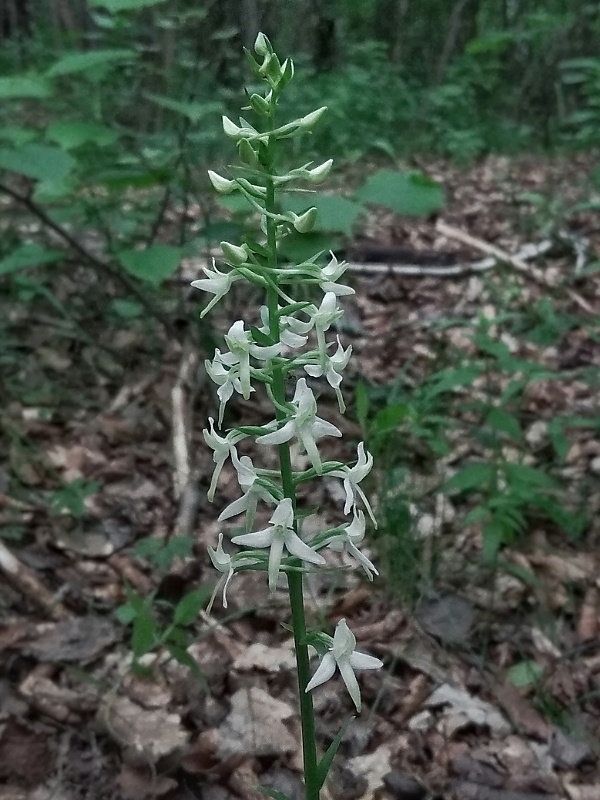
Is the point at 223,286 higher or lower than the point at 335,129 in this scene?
higher

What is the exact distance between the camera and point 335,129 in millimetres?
8484

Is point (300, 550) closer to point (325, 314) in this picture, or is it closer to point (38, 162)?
point (325, 314)

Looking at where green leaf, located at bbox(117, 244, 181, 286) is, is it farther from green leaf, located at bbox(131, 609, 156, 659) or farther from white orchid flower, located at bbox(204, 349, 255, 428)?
white orchid flower, located at bbox(204, 349, 255, 428)

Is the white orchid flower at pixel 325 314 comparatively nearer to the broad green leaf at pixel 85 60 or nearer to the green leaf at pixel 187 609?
the green leaf at pixel 187 609

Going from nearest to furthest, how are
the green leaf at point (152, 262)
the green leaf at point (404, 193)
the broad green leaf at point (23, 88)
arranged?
1. the broad green leaf at point (23, 88)
2. the green leaf at point (152, 262)
3. the green leaf at point (404, 193)

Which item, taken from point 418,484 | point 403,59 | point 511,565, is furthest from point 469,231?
point 403,59

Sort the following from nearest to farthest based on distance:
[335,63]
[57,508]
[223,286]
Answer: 1. [223,286]
2. [57,508]
3. [335,63]

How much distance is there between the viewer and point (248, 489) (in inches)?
58.7

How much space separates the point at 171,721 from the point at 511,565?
1259mm

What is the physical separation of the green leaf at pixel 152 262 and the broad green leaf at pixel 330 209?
53 cm

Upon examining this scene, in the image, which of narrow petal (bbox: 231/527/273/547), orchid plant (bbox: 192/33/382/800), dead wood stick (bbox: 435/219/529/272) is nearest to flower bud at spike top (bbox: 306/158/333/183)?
orchid plant (bbox: 192/33/382/800)

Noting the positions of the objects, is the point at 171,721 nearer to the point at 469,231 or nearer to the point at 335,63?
the point at 469,231

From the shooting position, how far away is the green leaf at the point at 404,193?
11.7 feet

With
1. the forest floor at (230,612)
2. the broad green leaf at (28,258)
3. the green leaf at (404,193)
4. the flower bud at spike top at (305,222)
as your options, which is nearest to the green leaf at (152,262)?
the broad green leaf at (28,258)
